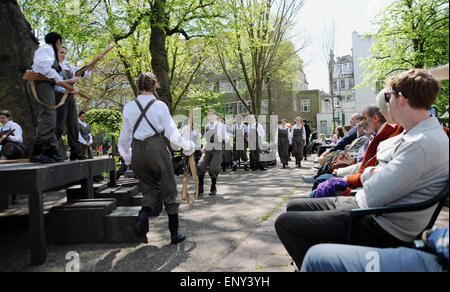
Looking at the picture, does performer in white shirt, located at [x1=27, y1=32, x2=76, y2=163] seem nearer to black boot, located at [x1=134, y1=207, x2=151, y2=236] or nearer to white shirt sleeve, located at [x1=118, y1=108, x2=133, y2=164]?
white shirt sleeve, located at [x1=118, y1=108, x2=133, y2=164]

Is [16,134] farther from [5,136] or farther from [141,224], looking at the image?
[141,224]

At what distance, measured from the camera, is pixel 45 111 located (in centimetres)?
402

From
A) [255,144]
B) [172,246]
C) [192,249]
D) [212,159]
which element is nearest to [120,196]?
[172,246]

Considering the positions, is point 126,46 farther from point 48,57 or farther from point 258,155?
point 48,57

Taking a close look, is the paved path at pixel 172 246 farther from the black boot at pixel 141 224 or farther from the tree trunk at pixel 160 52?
the tree trunk at pixel 160 52

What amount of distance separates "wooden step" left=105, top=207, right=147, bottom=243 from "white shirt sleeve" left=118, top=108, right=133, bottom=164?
27.6 inches

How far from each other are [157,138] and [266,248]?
1.78 m

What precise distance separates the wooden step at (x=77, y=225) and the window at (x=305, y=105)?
45720 millimetres

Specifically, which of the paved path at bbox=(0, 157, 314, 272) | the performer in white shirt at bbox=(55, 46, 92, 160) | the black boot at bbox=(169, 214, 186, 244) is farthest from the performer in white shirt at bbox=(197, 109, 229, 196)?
the black boot at bbox=(169, 214, 186, 244)

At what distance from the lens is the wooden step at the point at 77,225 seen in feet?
12.1

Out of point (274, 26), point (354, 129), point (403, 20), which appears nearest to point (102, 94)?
point (274, 26)

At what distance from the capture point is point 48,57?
393 cm

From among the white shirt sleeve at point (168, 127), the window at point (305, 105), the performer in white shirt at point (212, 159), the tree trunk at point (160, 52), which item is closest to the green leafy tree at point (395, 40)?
the tree trunk at point (160, 52)

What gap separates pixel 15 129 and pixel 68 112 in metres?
3.15
